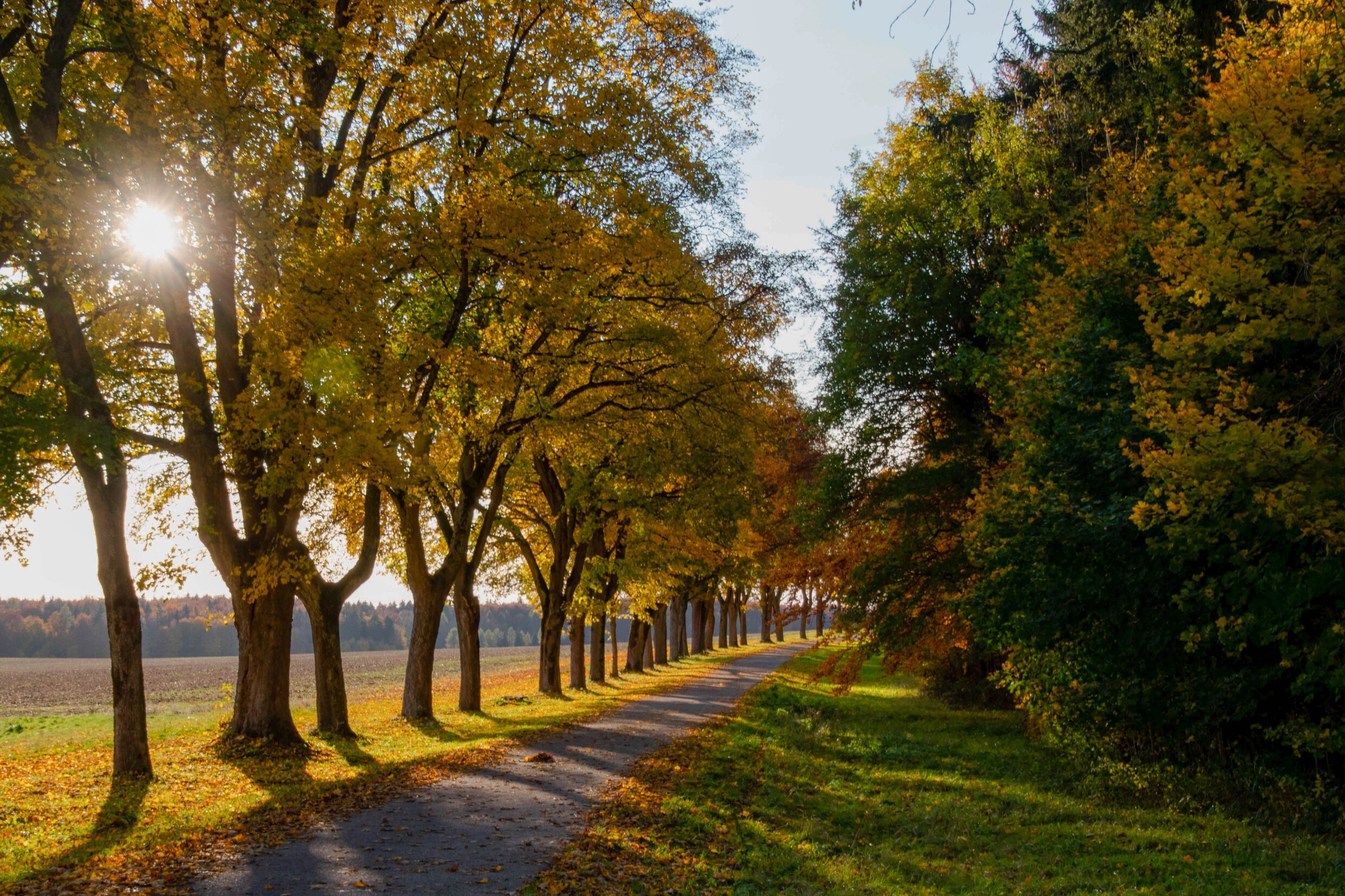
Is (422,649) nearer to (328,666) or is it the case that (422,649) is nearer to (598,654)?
(328,666)

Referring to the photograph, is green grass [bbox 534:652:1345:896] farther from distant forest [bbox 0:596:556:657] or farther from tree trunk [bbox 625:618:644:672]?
distant forest [bbox 0:596:556:657]

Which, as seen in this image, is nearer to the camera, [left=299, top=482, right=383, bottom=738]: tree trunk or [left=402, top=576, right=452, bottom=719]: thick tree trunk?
[left=299, top=482, right=383, bottom=738]: tree trunk

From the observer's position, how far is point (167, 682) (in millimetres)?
45719

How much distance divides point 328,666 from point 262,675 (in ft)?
8.21

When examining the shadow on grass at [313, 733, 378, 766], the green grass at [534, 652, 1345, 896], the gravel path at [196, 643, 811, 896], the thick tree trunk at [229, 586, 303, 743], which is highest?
the thick tree trunk at [229, 586, 303, 743]

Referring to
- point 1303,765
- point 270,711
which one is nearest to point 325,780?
point 270,711

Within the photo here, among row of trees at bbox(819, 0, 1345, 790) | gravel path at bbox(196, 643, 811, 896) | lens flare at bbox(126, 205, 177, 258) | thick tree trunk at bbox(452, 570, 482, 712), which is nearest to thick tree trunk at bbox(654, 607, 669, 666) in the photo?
thick tree trunk at bbox(452, 570, 482, 712)

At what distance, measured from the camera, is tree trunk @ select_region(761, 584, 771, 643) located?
50812 millimetres

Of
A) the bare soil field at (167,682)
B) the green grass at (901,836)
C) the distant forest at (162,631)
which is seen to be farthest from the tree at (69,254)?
the distant forest at (162,631)

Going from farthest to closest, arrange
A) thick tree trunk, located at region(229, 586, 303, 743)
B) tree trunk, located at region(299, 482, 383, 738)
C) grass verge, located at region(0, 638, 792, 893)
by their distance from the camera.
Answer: tree trunk, located at region(299, 482, 383, 738), thick tree trunk, located at region(229, 586, 303, 743), grass verge, located at region(0, 638, 792, 893)

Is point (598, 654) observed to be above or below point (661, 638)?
above

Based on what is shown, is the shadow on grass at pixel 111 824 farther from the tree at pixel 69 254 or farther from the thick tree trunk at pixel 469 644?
the thick tree trunk at pixel 469 644

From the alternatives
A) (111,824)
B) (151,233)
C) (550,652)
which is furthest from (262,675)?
(550,652)

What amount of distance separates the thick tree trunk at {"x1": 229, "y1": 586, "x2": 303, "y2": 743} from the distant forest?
74169 millimetres
